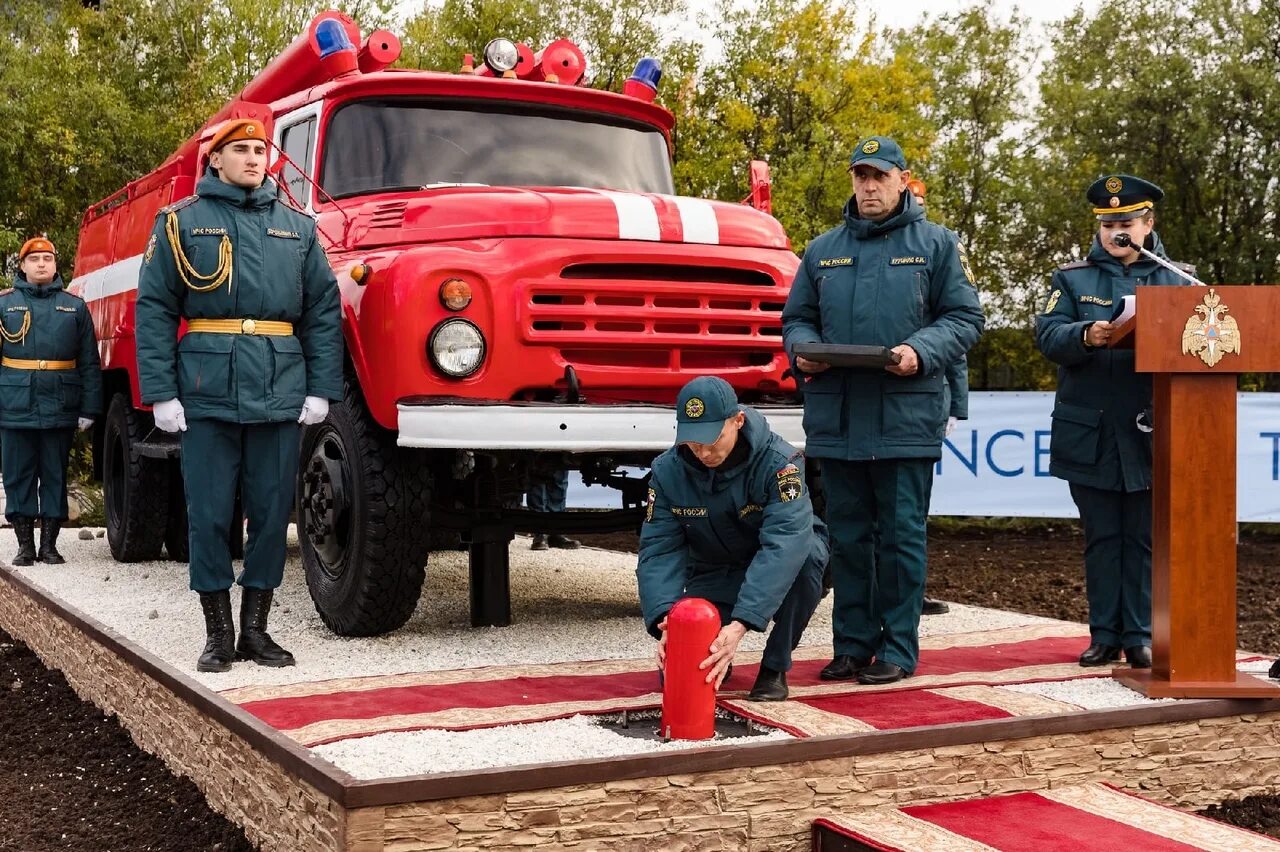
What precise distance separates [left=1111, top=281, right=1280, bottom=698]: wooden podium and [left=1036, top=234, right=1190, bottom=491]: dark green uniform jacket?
22.7 inches

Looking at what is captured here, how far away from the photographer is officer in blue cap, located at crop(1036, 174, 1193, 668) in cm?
571

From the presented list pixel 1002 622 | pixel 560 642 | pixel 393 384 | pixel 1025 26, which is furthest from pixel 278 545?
pixel 1025 26

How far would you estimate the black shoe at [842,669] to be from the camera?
5512 millimetres

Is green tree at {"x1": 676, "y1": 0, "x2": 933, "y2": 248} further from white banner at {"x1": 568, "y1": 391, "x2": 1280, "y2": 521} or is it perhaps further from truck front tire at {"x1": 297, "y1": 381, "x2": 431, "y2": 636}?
truck front tire at {"x1": 297, "y1": 381, "x2": 431, "y2": 636}

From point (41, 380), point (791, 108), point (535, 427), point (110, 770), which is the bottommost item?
point (110, 770)

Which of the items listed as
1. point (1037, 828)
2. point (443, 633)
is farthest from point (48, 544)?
point (1037, 828)

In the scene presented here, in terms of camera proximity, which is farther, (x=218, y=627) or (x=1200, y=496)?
(x=218, y=627)

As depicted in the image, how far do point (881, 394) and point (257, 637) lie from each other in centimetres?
259

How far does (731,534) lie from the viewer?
498 cm

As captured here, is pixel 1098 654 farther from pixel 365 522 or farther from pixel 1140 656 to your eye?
pixel 365 522

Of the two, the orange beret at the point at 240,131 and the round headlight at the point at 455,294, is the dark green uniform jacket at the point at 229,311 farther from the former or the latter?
the round headlight at the point at 455,294

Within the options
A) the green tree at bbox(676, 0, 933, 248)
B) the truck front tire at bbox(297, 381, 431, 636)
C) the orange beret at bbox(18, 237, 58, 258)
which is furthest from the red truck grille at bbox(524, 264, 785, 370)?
the green tree at bbox(676, 0, 933, 248)

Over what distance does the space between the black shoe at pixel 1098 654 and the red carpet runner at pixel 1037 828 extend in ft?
4.20

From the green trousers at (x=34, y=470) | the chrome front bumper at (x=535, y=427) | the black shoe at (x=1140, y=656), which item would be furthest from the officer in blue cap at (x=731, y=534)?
the green trousers at (x=34, y=470)
